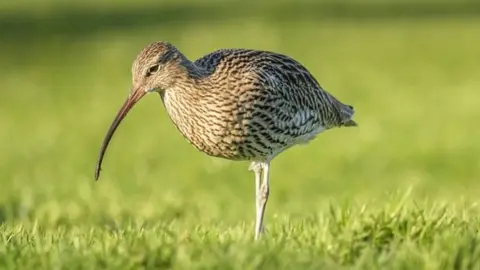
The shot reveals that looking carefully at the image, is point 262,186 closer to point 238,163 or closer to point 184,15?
point 238,163

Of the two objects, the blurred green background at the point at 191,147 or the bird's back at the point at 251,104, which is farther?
the blurred green background at the point at 191,147

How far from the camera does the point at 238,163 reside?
15.5m

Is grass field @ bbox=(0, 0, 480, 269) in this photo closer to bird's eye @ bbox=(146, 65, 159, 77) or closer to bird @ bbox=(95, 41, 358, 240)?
bird @ bbox=(95, 41, 358, 240)

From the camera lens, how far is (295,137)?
8164 mm

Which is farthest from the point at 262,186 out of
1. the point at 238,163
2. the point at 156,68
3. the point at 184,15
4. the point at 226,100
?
the point at 184,15

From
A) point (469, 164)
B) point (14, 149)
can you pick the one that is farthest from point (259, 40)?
point (469, 164)

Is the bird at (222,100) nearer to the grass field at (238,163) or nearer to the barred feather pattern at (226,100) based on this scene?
the barred feather pattern at (226,100)

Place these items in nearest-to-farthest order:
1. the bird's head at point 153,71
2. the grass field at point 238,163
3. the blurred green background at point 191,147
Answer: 1. the grass field at point 238,163
2. the bird's head at point 153,71
3. the blurred green background at point 191,147

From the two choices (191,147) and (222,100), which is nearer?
(222,100)

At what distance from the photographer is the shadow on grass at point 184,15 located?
34.8m

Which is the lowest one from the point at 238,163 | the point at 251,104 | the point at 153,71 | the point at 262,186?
the point at 238,163

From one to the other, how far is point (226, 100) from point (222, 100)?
3cm

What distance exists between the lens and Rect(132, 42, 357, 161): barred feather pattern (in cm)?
749

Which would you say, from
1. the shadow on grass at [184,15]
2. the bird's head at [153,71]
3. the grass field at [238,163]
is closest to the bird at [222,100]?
the bird's head at [153,71]
